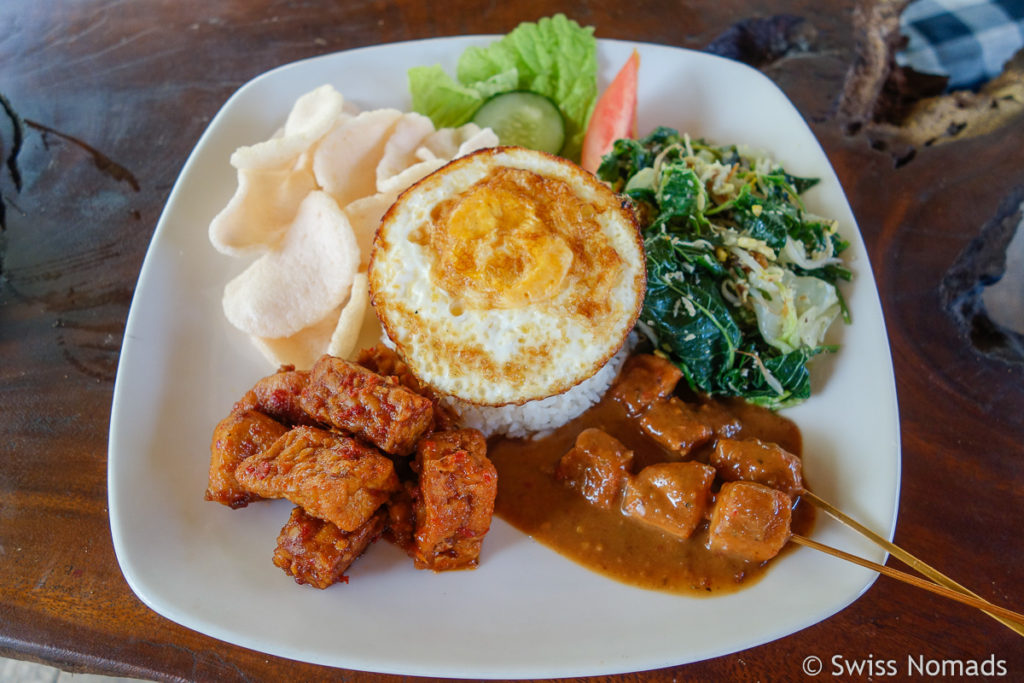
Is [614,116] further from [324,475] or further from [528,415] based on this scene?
[324,475]

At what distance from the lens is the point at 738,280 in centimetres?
362

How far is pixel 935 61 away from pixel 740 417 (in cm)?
434

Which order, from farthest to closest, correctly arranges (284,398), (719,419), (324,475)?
1. (719,419)
2. (284,398)
3. (324,475)

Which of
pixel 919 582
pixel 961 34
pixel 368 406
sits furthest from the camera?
pixel 961 34

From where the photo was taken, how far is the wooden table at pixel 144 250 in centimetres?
308

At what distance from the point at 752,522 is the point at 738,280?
1.33 m

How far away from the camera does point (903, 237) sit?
407 cm

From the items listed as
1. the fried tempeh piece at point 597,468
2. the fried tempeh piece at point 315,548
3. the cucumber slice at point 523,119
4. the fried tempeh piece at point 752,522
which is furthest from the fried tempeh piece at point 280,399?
the cucumber slice at point 523,119

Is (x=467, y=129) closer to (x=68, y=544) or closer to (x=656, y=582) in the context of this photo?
(x=656, y=582)

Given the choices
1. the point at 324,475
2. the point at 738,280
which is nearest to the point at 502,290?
the point at 324,475

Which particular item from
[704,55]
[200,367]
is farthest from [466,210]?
[704,55]

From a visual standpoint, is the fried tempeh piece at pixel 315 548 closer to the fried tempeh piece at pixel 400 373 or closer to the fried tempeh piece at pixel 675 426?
the fried tempeh piece at pixel 400 373

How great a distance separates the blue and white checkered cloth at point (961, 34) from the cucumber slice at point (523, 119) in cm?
336

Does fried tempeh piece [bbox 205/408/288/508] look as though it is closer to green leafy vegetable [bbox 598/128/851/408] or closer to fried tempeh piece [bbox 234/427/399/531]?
fried tempeh piece [bbox 234/427/399/531]
